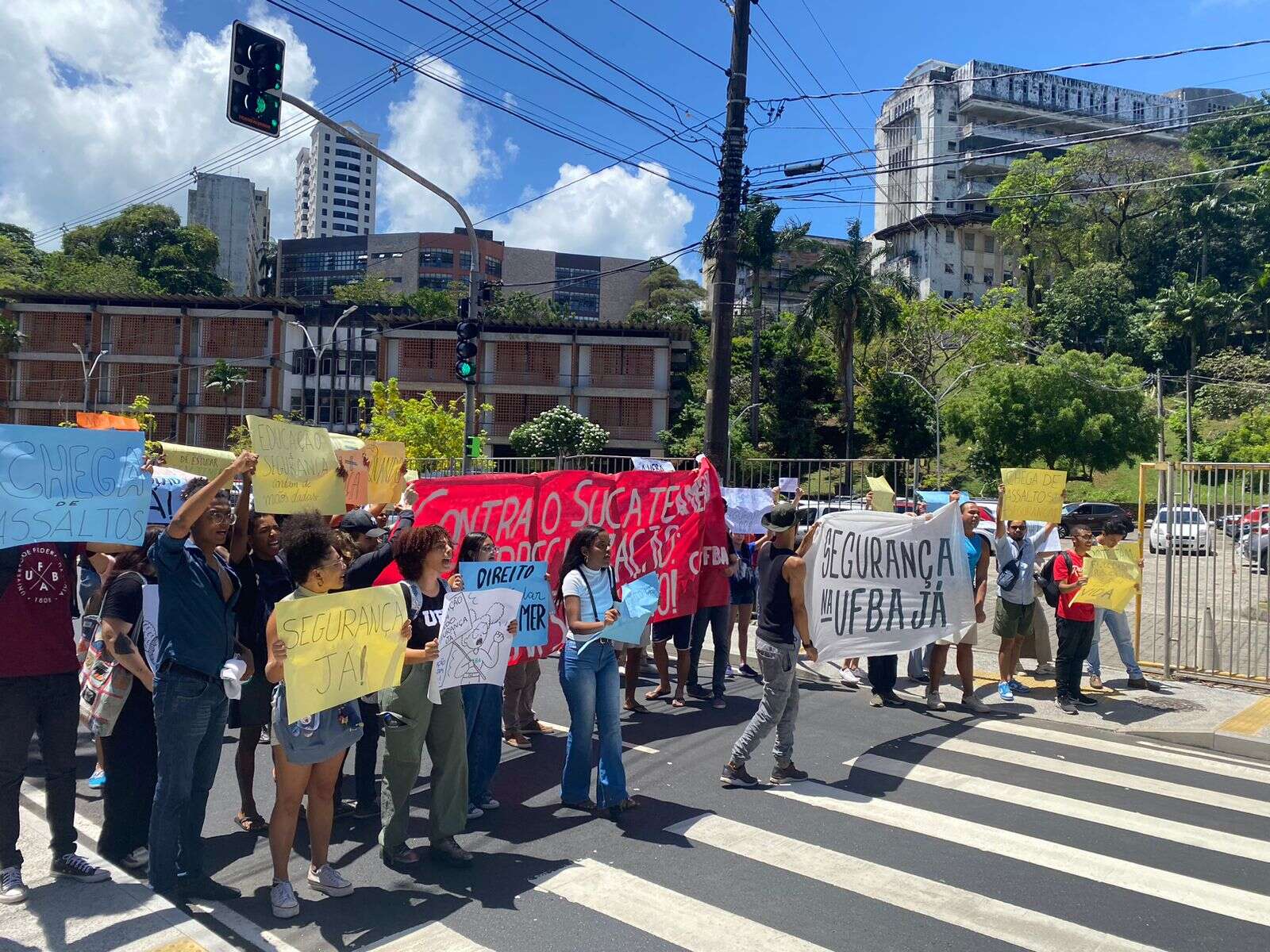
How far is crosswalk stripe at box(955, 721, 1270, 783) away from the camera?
7715mm

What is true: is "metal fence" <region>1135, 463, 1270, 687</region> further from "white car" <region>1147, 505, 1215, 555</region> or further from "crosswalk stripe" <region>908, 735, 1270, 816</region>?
"crosswalk stripe" <region>908, 735, 1270, 816</region>

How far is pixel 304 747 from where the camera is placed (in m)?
4.81

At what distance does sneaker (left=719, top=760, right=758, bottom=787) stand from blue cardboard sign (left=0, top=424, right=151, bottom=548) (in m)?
4.08

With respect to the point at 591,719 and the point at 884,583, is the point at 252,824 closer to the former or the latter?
the point at 591,719

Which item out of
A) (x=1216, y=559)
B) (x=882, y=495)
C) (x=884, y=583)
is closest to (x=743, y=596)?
(x=884, y=583)

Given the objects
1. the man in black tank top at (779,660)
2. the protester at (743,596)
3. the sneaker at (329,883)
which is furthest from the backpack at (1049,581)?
the sneaker at (329,883)

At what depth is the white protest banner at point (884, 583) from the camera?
8.60 meters

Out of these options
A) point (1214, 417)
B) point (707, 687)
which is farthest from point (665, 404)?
point (707, 687)

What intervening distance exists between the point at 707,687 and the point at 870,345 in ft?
185

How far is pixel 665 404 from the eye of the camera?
2260 inches

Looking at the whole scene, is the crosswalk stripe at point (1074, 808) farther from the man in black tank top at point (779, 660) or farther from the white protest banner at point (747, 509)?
the white protest banner at point (747, 509)

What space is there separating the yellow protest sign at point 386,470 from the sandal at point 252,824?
12.7 ft

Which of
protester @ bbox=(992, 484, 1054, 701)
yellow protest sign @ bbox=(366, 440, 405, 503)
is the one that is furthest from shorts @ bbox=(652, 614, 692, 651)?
protester @ bbox=(992, 484, 1054, 701)

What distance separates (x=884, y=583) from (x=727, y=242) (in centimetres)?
625
